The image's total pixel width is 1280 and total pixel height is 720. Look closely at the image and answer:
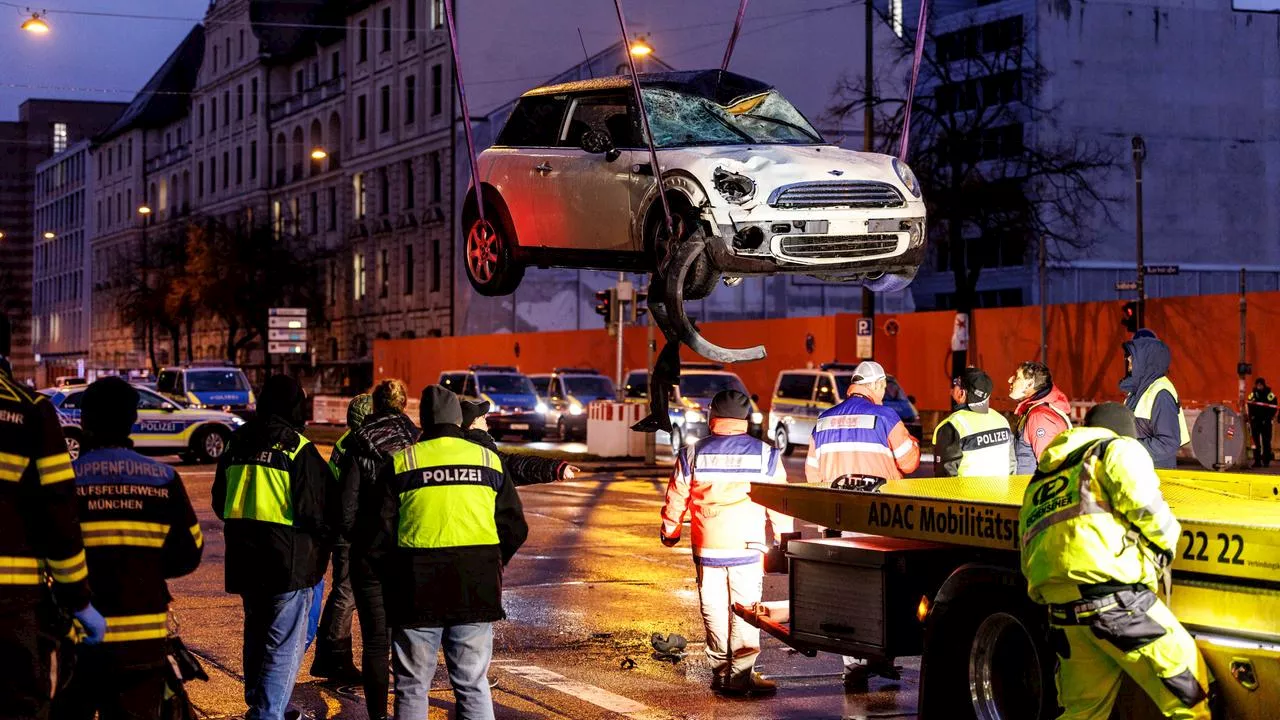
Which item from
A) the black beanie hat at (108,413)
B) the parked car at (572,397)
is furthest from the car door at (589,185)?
the parked car at (572,397)

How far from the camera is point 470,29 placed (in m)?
17.5

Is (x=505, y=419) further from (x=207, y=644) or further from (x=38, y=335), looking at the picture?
(x=38, y=335)

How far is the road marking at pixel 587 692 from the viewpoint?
10117 mm

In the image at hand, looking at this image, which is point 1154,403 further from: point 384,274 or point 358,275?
point 358,275

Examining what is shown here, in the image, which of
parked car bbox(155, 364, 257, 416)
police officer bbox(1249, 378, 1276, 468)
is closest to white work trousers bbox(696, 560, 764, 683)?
police officer bbox(1249, 378, 1276, 468)

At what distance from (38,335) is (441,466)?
437 feet

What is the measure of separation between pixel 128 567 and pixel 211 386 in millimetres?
35535

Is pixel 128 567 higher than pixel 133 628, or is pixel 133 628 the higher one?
pixel 128 567

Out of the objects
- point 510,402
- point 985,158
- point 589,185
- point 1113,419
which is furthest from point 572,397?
point 589,185

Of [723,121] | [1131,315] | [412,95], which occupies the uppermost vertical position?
[412,95]

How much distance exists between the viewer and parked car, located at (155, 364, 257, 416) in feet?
135

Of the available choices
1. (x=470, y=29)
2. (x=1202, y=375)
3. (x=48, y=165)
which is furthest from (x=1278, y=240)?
(x=48, y=165)

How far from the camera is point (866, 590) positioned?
9086 millimetres

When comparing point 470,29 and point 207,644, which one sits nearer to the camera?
point 207,644
